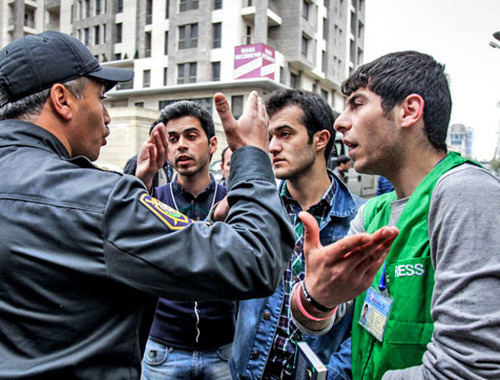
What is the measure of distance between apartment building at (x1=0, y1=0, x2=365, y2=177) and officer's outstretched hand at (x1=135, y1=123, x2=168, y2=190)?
22019 millimetres

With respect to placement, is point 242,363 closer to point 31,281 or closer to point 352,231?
point 352,231

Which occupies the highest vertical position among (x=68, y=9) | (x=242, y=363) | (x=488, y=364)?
(x=68, y=9)

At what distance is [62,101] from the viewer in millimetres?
1493

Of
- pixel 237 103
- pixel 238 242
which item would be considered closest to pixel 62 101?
pixel 238 242

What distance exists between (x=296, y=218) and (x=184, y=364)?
1124 millimetres

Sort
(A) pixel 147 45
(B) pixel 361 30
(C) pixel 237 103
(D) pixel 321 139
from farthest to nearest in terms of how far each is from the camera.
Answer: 1. (B) pixel 361 30
2. (A) pixel 147 45
3. (C) pixel 237 103
4. (D) pixel 321 139

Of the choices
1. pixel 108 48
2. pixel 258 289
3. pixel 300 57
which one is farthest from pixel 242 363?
pixel 108 48

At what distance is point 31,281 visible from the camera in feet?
4.01

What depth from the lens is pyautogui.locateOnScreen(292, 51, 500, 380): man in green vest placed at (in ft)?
3.71

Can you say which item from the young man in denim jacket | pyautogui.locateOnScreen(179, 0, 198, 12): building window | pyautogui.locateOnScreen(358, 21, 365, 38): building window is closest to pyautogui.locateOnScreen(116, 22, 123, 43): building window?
pyautogui.locateOnScreen(179, 0, 198, 12): building window

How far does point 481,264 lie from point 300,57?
33.3 m

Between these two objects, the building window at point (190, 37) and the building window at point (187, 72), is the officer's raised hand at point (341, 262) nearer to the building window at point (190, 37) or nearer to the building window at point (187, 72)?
the building window at point (187, 72)

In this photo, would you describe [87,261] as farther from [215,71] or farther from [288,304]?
[215,71]

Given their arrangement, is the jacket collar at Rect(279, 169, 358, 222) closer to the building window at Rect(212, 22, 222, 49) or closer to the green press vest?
the green press vest
